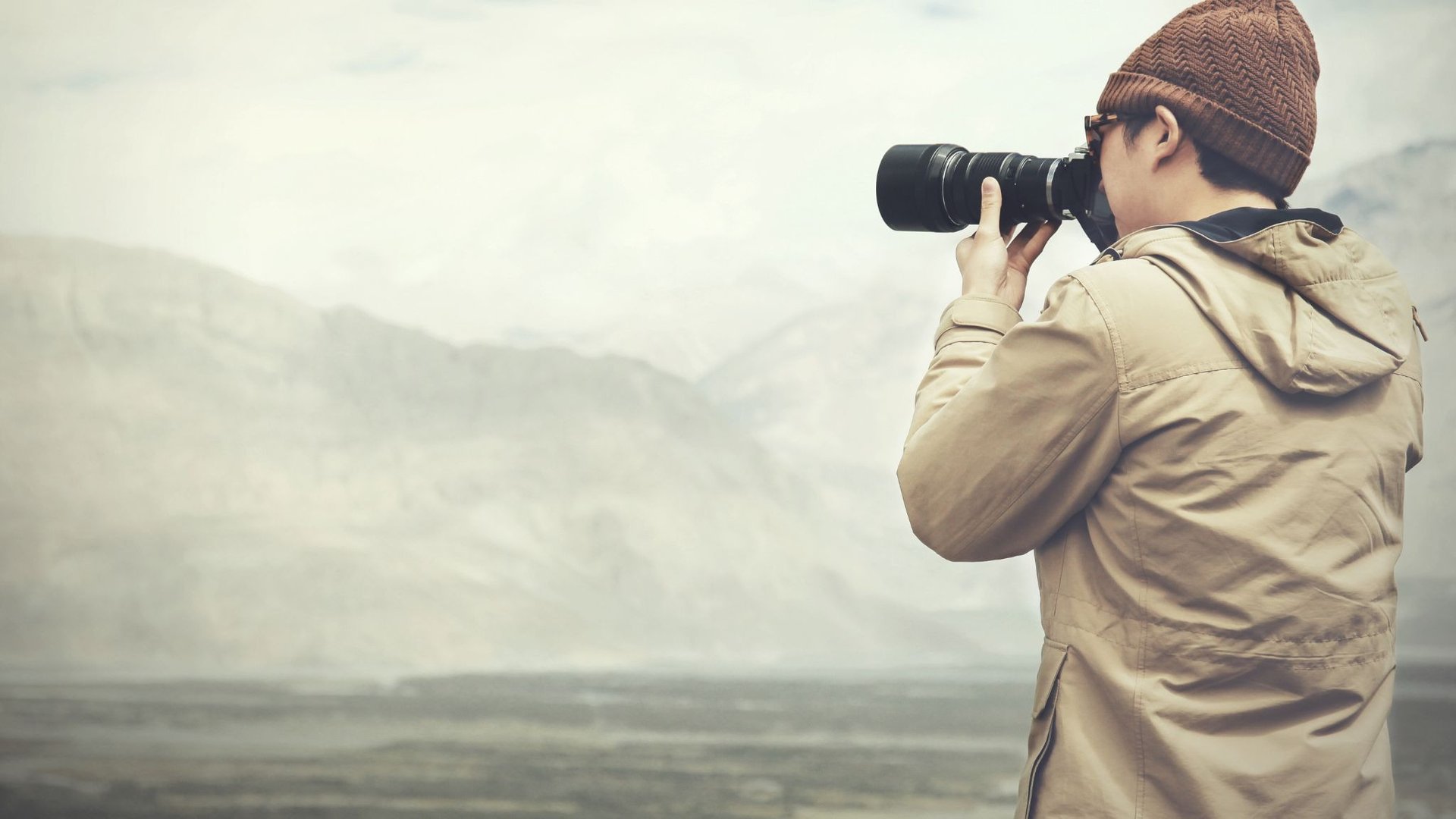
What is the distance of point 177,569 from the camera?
3588 mm

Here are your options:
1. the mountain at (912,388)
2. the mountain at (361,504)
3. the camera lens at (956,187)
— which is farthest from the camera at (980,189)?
the mountain at (361,504)

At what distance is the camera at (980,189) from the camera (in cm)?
97

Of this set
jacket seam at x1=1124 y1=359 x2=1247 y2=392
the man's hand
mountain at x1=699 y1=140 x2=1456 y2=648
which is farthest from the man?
mountain at x1=699 y1=140 x2=1456 y2=648

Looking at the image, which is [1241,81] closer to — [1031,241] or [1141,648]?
[1031,241]

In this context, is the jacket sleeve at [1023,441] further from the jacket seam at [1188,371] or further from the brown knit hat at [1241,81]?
the brown knit hat at [1241,81]

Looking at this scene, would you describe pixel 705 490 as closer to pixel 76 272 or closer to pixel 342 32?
pixel 342 32

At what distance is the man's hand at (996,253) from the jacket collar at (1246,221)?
0.12 m

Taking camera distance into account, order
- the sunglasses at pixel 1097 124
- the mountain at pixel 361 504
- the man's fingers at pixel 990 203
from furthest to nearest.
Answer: the mountain at pixel 361 504, the man's fingers at pixel 990 203, the sunglasses at pixel 1097 124

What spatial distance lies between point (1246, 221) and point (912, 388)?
304 cm

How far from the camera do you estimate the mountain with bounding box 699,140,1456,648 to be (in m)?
3.28

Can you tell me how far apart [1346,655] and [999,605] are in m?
2.90

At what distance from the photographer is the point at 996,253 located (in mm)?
923

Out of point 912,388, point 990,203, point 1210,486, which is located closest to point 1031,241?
point 990,203

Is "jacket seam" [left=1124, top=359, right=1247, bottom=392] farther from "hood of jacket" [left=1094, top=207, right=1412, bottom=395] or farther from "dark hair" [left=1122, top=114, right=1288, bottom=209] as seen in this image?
"dark hair" [left=1122, top=114, right=1288, bottom=209]
